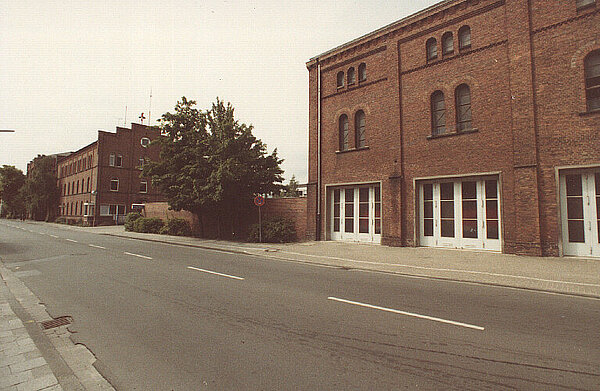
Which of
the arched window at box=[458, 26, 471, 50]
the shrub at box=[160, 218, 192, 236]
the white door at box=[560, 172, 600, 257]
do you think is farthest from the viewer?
the shrub at box=[160, 218, 192, 236]

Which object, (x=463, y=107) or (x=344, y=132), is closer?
(x=463, y=107)

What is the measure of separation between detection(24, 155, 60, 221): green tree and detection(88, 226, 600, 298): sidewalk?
170 ft

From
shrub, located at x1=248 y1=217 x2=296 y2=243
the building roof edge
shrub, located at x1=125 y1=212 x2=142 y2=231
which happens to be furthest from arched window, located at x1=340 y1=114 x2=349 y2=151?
shrub, located at x1=125 y1=212 x2=142 y2=231

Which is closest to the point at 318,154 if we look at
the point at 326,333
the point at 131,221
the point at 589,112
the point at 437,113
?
the point at 437,113

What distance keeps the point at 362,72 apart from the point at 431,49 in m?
3.78

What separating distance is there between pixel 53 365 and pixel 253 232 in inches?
572

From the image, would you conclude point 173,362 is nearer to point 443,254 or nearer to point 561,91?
point 443,254

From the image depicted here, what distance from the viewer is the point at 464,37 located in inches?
565

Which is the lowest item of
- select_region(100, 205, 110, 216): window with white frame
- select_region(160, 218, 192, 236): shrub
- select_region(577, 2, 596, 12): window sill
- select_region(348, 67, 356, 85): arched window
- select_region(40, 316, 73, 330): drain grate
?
select_region(40, 316, 73, 330): drain grate

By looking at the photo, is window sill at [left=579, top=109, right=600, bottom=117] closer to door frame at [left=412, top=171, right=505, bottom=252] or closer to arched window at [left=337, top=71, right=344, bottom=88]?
door frame at [left=412, top=171, right=505, bottom=252]

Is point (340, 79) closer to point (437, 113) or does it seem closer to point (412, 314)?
point (437, 113)

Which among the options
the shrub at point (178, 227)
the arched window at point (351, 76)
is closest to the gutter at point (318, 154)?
the arched window at point (351, 76)

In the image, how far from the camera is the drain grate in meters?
4.87

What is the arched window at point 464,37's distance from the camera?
14.2 meters
